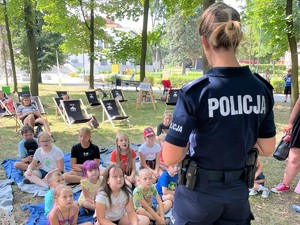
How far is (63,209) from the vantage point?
325cm

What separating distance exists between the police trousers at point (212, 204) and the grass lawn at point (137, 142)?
8.20 ft

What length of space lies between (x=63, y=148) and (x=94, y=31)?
12206mm

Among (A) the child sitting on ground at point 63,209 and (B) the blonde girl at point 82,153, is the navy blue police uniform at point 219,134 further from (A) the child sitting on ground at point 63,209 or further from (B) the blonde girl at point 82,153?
(B) the blonde girl at point 82,153

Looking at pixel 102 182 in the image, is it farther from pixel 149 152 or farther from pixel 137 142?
pixel 137 142

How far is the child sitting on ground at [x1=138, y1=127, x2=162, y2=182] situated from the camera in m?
5.15

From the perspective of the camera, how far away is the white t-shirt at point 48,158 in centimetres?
495

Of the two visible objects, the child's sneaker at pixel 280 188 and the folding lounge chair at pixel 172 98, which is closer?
the child's sneaker at pixel 280 188

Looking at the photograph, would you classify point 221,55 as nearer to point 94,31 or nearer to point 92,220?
point 92,220

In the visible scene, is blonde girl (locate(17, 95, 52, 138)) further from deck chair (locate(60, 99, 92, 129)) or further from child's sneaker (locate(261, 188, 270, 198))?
child's sneaker (locate(261, 188, 270, 198))

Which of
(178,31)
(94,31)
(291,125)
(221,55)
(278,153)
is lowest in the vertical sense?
(278,153)

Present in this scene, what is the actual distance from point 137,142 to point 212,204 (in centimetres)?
598

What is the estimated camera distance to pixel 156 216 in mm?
3613

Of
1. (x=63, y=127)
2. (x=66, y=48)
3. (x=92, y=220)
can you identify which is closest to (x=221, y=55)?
(x=92, y=220)

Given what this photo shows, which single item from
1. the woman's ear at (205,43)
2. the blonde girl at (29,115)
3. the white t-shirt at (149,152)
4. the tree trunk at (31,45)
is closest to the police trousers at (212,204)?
the woman's ear at (205,43)
